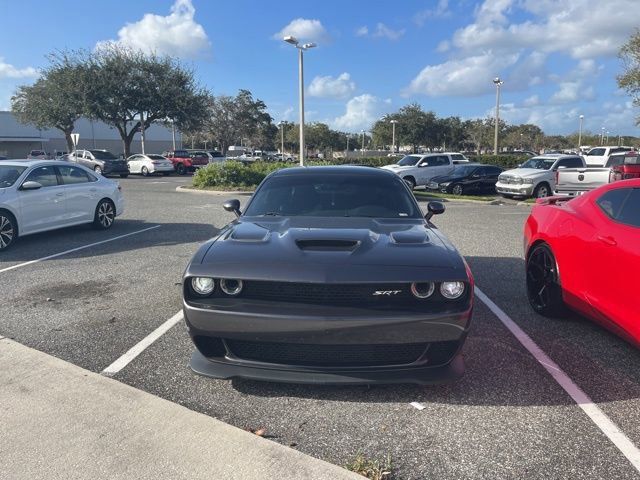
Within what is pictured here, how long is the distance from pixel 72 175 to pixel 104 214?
109cm

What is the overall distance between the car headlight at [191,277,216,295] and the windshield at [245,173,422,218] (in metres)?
1.48

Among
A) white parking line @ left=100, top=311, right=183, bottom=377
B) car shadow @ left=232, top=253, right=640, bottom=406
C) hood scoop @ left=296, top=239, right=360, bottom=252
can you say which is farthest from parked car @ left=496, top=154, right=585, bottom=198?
hood scoop @ left=296, top=239, right=360, bottom=252

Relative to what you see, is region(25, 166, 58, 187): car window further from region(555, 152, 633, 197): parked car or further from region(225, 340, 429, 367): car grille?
region(555, 152, 633, 197): parked car

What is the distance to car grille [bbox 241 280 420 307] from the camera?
3107 mm

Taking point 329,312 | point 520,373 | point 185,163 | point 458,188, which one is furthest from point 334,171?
point 185,163

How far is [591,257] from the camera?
4258mm

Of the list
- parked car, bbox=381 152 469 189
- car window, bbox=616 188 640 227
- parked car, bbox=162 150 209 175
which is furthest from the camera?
parked car, bbox=162 150 209 175

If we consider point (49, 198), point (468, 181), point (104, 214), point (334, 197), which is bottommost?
point (104, 214)

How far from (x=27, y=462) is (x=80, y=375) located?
104cm

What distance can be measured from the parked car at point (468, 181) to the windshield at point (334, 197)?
17511 millimetres

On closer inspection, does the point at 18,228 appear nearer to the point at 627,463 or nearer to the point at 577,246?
the point at 577,246

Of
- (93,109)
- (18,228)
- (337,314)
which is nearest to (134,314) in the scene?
(337,314)

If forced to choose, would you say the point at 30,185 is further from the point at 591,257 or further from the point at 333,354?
the point at 591,257

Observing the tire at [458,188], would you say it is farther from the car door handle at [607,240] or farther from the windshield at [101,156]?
the windshield at [101,156]
